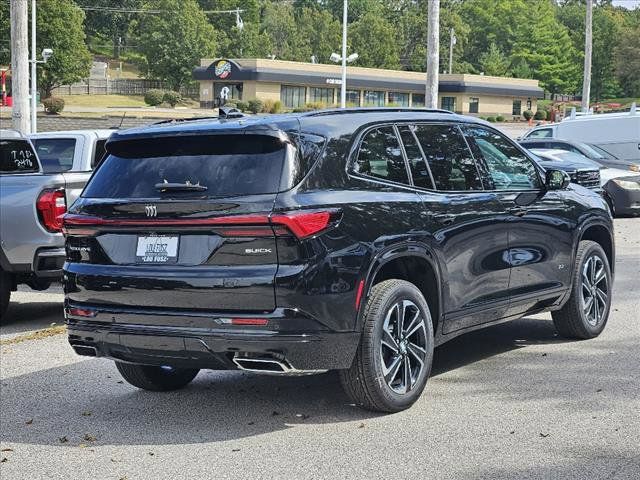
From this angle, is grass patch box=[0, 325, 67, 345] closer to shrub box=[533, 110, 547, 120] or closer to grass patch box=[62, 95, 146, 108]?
grass patch box=[62, 95, 146, 108]

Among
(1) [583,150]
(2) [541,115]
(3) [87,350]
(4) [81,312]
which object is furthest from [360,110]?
(2) [541,115]

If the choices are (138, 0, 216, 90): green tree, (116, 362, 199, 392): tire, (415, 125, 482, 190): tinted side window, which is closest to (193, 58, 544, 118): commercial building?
(138, 0, 216, 90): green tree

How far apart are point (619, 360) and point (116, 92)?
106 m

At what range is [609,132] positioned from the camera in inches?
1071

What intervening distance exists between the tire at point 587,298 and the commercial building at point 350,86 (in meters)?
70.0

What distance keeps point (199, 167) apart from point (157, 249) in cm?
54

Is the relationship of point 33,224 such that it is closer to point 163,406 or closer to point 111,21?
point 163,406

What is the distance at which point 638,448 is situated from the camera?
560 cm

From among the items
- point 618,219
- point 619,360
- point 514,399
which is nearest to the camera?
point 514,399

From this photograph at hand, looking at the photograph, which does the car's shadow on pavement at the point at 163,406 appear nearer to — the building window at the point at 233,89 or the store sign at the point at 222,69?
the store sign at the point at 222,69

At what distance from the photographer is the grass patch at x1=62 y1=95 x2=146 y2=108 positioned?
91.9 meters

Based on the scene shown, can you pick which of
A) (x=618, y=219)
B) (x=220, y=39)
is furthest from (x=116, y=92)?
(x=618, y=219)

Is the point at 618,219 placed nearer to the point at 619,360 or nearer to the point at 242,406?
the point at 619,360

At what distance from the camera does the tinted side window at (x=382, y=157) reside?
21.2ft
